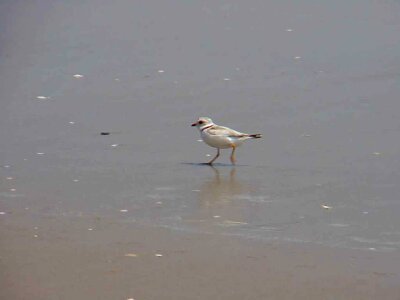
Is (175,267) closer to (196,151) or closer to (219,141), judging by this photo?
(219,141)

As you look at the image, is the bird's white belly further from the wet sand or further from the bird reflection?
the wet sand

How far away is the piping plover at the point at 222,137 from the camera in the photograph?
9328 mm

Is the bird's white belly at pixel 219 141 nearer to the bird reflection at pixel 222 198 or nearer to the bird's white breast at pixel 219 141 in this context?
the bird's white breast at pixel 219 141

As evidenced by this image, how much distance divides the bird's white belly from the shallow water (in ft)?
0.41

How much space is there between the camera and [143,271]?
20.5ft

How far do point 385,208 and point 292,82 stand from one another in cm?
418

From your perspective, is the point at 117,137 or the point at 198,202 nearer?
the point at 198,202

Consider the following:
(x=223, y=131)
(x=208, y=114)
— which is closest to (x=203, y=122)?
(x=223, y=131)

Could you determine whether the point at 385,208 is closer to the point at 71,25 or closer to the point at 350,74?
the point at 350,74

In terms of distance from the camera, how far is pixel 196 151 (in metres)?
9.71

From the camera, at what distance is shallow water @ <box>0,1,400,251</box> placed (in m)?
7.71

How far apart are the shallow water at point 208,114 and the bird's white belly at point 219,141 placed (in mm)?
126

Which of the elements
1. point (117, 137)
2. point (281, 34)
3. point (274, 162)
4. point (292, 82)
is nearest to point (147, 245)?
point (274, 162)

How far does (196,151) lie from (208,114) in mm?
A: 1072
